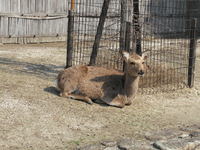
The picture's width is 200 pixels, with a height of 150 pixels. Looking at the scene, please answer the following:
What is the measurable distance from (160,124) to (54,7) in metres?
9.63

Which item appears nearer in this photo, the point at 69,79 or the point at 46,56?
the point at 69,79

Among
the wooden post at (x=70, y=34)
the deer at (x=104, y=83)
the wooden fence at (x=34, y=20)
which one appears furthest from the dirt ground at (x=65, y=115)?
the wooden fence at (x=34, y=20)

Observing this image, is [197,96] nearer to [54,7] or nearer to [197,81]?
[197,81]

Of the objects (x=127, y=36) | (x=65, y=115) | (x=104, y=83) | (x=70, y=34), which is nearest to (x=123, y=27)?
(x=127, y=36)

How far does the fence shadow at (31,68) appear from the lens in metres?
9.17

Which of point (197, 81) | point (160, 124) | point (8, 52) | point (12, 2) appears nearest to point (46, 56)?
point (8, 52)

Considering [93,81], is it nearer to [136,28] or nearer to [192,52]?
[136,28]

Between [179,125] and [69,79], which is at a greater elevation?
[69,79]

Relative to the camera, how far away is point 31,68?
9.73 m

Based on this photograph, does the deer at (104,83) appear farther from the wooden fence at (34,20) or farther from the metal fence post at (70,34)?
the wooden fence at (34,20)

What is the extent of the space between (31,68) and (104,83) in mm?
2820

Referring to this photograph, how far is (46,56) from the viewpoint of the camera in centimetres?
1186

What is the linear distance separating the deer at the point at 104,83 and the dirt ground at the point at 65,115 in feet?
0.57

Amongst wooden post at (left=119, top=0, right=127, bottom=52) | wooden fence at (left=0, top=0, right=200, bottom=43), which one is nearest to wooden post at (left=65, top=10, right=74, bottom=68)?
wooden post at (left=119, top=0, right=127, bottom=52)
